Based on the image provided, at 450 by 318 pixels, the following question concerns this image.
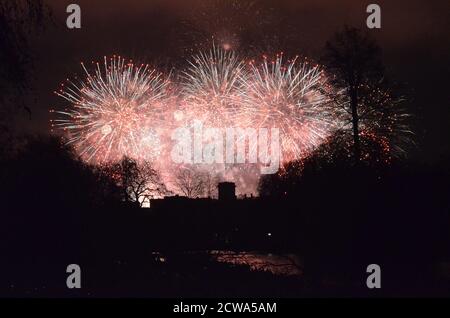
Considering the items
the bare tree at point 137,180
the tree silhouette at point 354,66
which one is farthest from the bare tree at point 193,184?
the tree silhouette at point 354,66

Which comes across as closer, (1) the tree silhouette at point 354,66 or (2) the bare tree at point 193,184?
(1) the tree silhouette at point 354,66

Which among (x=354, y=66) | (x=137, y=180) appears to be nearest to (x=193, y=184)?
(x=137, y=180)

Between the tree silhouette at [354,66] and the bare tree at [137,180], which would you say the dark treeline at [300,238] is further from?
the bare tree at [137,180]

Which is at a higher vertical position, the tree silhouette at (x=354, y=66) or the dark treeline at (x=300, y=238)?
the tree silhouette at (x=354, y=66)

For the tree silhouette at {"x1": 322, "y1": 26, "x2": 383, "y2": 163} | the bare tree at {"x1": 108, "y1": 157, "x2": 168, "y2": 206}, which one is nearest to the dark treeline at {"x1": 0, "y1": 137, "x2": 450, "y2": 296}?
the tree silhouette at {"x1": 322, "y1": 26, "x2": 383, "y2": 163}

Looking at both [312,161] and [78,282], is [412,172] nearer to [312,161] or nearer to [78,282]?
[312,161]

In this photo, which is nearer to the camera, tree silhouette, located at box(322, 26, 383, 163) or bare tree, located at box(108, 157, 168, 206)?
tree silhouette, located at box(322, 26, 383, 163)

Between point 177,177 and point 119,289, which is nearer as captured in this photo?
point 119,289

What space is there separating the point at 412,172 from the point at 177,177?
261 feet

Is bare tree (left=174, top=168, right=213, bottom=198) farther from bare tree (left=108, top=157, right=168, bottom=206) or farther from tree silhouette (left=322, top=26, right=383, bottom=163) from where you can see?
tree silhouette (left=322, top=26, right=383, bottom=163)

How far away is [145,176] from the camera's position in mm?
71375

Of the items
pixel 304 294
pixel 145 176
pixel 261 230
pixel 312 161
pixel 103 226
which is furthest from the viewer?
pixel 145 176

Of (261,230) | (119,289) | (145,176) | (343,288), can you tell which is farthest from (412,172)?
(145,176)

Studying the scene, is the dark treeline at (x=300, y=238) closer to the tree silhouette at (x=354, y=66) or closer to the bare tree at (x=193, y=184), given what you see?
the tree silhouette at (x=354, y=66)
